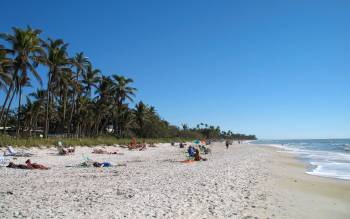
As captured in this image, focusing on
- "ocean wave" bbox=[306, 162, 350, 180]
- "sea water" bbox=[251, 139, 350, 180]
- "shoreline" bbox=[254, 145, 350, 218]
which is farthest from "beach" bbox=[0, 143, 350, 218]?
"sea water" bbox=[251, 139, 350, 180]

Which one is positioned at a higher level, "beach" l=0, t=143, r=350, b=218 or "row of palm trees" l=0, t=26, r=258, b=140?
"row of palm trees" l=0, t=26, r=258, b=140

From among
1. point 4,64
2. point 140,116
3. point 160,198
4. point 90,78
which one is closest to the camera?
point 160,198

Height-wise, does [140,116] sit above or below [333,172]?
above

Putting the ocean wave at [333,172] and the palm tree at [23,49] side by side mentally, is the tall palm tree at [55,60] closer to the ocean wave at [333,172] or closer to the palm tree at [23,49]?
the palm tree at [23,49]

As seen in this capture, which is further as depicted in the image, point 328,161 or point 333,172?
point 328,161

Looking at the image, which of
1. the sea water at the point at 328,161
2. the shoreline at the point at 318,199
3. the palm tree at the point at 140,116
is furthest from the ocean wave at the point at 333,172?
the palm tree at the point at 140,116

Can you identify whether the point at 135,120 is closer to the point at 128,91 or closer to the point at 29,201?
the point at 128,91

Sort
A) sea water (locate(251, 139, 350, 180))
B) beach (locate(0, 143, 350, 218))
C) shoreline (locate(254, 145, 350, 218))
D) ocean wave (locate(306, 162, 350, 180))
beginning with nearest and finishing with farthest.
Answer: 1. beach (locate(0, 143, 350, 218))
2. shoreline (locate(254, 145, 350, 218))
3. ocean wave (locate(306, 162, 350, 180))
4. sea water (locate(251, 139, 350, 180))

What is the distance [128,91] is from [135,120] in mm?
15965

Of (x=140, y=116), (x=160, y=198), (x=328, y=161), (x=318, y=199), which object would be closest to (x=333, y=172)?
(x=328, y=161)

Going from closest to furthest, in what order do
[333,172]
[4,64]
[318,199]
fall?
[318,199], [333,172], [4,64]

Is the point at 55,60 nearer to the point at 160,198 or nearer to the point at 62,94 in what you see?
the point at 62,94

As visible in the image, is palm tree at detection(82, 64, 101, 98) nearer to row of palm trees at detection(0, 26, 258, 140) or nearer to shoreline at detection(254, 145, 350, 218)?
row of palm trees at detection(0, 26, 258, 140)

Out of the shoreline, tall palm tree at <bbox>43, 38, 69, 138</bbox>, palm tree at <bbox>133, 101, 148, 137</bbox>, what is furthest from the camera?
palm tree at <bbox>133, 101, 148, 137</bbox>
